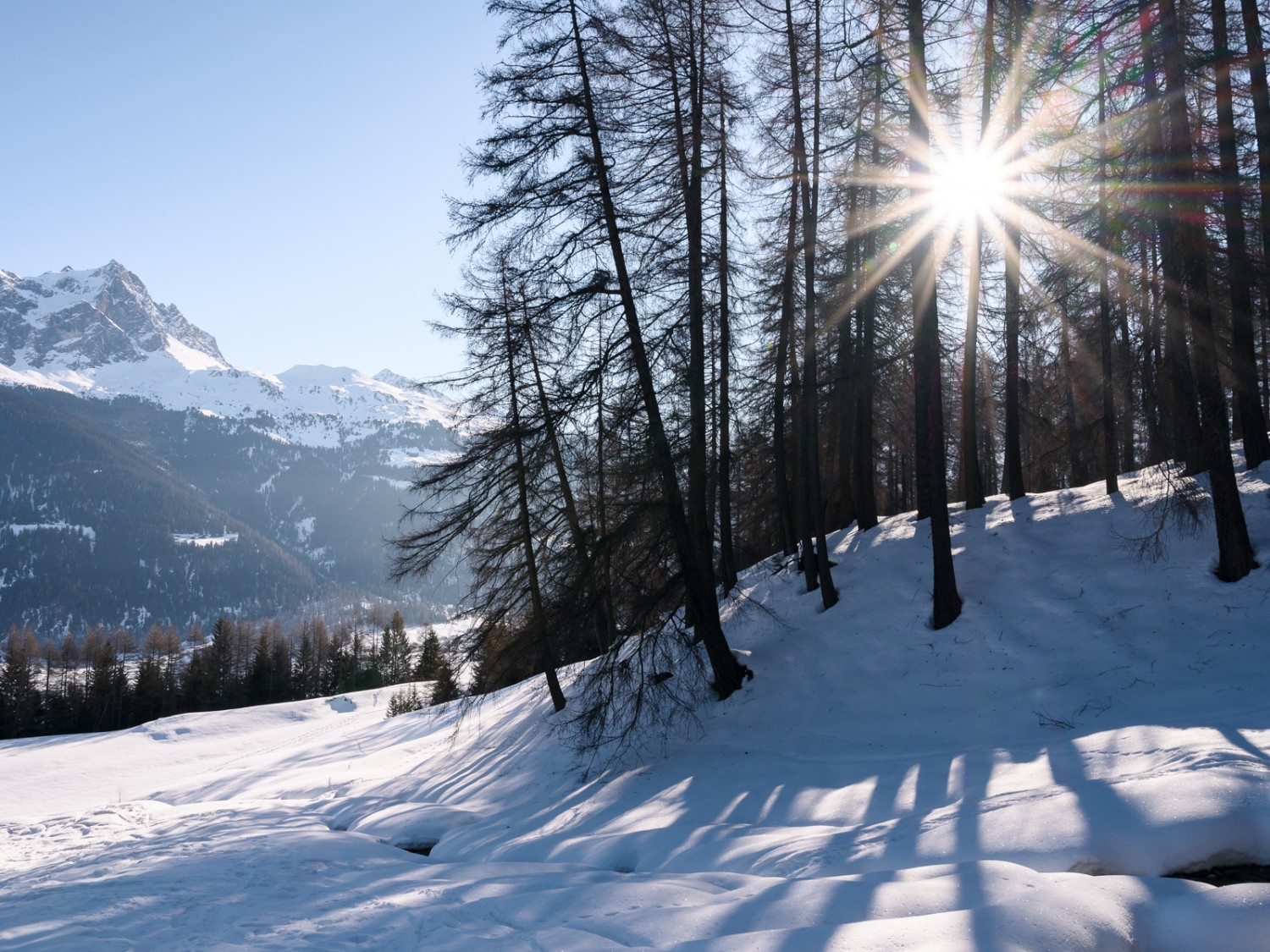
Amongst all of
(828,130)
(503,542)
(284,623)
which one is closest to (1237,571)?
(828,130)

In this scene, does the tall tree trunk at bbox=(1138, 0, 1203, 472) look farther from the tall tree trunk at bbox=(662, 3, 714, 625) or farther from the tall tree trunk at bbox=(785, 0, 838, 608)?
the tall tree trunk at bbox=(662, 3, 714, 625)

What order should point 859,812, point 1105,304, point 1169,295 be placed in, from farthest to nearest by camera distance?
point 1105,304 < point 1169,295 < point 859,812

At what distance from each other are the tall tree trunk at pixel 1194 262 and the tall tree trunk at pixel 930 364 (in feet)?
9.41

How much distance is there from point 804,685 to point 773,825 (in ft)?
11.5

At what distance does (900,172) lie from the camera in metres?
12.5

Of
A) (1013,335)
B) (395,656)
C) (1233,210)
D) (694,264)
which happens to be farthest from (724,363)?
(395,656)

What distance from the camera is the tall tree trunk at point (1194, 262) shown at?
8273 millimetres

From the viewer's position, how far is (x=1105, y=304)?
39.1ft

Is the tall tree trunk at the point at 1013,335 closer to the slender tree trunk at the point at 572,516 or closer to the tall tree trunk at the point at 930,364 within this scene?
the tall tree trunk at the point at 930,364

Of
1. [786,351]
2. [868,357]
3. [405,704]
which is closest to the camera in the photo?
[868,357]

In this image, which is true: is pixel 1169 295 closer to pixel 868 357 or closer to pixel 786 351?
pixel 868 357

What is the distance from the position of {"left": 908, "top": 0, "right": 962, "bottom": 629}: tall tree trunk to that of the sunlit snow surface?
51 cm

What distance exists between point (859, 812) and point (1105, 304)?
1050 centimetres

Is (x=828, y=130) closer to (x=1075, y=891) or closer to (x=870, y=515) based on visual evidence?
(x=870, y=515)
